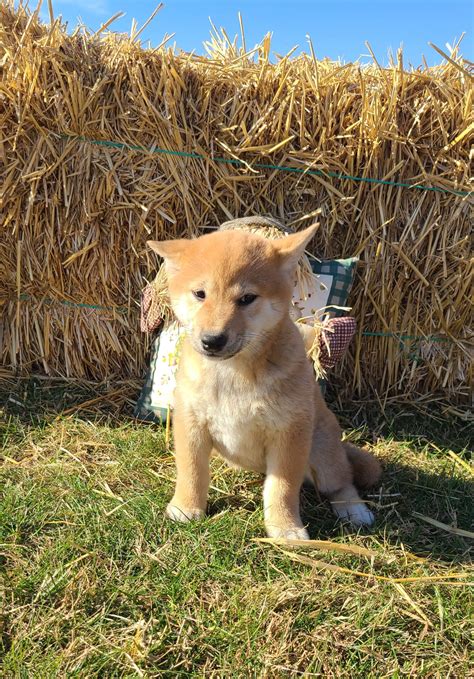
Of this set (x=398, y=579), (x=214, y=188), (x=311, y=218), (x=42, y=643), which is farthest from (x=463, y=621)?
(x=214, y=188)

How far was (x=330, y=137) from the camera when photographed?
370 cm

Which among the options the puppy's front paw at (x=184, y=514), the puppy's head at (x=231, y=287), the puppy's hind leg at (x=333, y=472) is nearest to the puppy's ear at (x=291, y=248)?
the puppy's head at (x=231, y=287)

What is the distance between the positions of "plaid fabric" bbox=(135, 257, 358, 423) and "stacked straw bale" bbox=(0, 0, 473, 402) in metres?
0.25

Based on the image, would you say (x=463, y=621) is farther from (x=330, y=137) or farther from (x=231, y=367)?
(x=330, y=137)

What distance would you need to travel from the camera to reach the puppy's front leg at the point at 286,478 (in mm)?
2486

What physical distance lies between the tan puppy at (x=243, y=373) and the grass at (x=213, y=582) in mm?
230

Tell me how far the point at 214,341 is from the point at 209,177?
194 cm

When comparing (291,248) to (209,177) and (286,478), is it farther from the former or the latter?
(209,177)

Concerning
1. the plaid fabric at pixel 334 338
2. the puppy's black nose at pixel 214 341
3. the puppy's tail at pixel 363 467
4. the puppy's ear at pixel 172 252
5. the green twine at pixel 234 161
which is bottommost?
the puppy's tail at pixel 363 467

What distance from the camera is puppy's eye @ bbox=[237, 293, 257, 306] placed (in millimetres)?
2309

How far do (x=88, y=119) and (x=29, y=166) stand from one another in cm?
50

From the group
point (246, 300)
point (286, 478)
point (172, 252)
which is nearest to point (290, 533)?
point (286, 478)

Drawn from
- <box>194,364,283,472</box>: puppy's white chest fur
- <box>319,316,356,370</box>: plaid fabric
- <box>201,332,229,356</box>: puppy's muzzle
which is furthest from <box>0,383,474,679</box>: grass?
<box>201,332,229,356</box>: puppy's muzzle

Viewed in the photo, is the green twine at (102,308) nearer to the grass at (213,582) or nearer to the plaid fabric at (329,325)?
the plaid fabric at (329,325)
